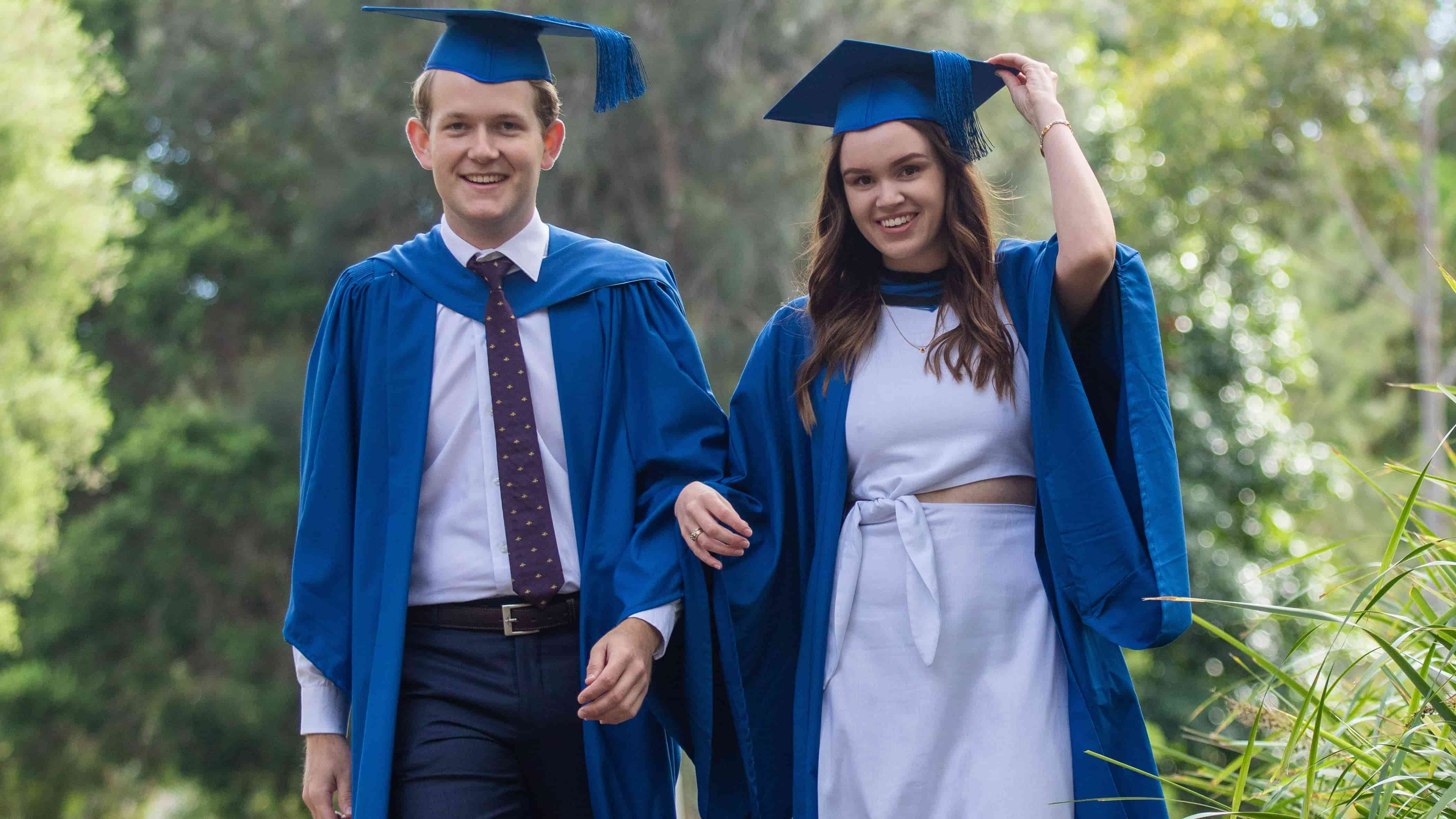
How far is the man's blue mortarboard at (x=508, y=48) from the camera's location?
272 cm

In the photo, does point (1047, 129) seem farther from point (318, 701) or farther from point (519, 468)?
point (318, 701)

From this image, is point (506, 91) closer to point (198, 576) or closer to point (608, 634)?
point (608, 634)

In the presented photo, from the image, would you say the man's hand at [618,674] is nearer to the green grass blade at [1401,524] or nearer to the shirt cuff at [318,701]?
the shirt cuff at [318,701]

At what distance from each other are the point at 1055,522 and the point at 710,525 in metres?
0.63

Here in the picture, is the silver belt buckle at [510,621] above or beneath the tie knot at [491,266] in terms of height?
beneath

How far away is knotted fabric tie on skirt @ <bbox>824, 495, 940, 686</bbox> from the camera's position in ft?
8.18

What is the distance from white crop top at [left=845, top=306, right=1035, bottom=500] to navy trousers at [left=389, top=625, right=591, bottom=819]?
65 centimetres

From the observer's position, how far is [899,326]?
2.73 m

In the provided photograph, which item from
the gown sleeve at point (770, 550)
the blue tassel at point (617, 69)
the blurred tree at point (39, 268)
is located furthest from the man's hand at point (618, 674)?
the blurred tree at point (39, 268)

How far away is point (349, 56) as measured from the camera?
13.0 m

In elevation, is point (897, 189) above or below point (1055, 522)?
above

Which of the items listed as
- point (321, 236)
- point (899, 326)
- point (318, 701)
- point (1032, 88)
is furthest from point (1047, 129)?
point (321, 236)

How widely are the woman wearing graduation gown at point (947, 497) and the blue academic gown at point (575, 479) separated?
0.09 meters

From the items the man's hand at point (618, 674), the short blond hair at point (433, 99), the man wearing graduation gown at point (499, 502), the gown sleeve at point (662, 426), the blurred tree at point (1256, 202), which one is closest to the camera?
the man's hand at point (618, 674)
